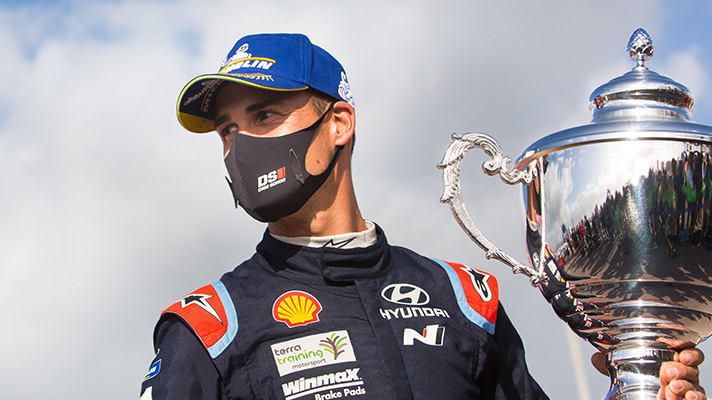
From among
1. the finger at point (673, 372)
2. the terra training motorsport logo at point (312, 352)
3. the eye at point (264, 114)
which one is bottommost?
the finger at point (673, 372)

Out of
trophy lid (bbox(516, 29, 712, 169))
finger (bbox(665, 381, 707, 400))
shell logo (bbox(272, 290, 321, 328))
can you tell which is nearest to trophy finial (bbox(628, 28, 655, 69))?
trophy lid (bbox(516, 29, 712, 169))

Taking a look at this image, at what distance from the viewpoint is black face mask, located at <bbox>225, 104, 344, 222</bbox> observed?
3090 mm

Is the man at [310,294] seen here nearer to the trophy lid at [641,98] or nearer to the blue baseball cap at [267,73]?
the blue baseball cap at [267,73]

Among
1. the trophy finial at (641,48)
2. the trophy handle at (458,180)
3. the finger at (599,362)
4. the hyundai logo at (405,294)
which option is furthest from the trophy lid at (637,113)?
the finger at (599,362)

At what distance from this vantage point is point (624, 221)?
2809 millimetres

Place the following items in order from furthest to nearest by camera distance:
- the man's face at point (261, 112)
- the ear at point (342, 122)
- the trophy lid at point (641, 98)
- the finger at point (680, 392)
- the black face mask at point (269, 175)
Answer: the ear at point (342, 122) < the man's face at point (261, 112) < the black face mask at point (269, 175) < the trophy lid at point (641, 98) < the finger at point (680, 392)

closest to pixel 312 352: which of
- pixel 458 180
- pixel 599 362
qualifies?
pixel 458 180

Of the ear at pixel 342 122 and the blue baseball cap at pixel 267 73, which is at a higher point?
the blue baseball cap at pixel 267 73

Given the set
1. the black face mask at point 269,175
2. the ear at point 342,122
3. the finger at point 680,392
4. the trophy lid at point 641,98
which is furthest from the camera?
the ear at point 342,122

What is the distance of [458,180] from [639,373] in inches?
33.7

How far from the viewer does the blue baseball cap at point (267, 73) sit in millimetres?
3189

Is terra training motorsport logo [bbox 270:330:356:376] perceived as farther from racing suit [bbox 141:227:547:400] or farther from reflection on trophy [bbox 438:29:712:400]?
reflection on trophy [bbox 438:29:712:400]

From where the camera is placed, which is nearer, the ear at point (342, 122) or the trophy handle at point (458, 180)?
the trophy handle at point (458, 180)

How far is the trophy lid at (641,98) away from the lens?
296cm
